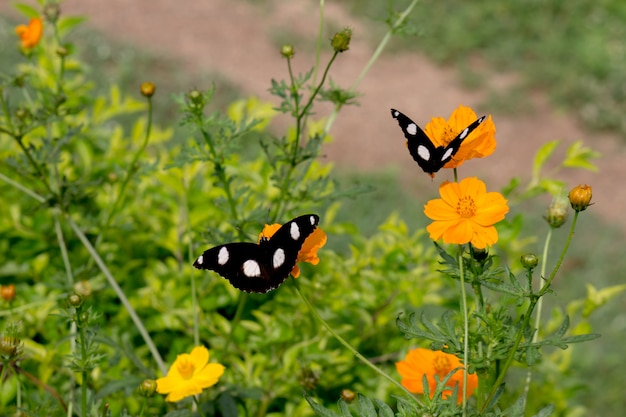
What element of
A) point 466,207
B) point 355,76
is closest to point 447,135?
point 466,207

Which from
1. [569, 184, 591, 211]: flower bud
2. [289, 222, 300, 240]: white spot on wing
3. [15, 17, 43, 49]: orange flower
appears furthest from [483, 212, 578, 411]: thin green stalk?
[15, 17, 43, 49]: orange flower

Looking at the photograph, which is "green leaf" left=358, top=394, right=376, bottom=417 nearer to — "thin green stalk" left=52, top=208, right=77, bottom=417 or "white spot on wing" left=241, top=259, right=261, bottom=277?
"white spot on wing" left=241, top=259, right=261, bottom=277

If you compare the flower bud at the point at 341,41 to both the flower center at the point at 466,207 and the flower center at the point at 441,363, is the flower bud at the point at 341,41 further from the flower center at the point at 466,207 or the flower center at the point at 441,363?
the flower center at the point at 441,363

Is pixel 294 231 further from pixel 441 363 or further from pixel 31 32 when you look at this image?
pixel 31 32

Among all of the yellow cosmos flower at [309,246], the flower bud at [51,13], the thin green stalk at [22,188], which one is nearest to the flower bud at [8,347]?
the yellow cosmos flower at [309,246]

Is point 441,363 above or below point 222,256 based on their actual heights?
below

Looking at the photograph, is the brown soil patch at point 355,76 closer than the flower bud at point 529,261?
No
